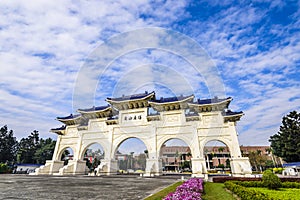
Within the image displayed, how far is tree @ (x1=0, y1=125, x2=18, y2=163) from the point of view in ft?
117

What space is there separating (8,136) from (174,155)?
43904mm

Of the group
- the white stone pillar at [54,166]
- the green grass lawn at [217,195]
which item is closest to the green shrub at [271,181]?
the green grass lawn at [217,195]

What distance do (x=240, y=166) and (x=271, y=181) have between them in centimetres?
1044

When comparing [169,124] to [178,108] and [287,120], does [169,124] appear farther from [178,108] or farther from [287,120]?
[287,120]

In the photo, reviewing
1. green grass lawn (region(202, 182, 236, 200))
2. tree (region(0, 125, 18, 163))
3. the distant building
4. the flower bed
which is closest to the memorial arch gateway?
green grass lawn (region(202, 182, 236, 200))

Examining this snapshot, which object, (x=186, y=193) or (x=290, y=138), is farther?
(x=290, y=138)

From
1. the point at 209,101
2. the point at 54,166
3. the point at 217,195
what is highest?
the point at 209,101

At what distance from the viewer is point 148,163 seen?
20.3m

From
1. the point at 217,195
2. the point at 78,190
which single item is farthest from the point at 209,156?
the point at 78,190

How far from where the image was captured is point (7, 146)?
3675 centimetres

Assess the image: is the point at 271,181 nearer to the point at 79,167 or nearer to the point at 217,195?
the point at 217,195

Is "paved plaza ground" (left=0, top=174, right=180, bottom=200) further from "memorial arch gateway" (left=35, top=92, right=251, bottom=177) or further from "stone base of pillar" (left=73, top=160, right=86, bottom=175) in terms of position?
"stone base of pillar" (left=73, top=160, right=86, bottom=175)

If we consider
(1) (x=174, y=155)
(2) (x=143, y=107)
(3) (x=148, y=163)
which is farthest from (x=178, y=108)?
(1) (x=174, y=155)

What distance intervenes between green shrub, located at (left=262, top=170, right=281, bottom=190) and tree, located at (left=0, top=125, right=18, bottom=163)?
44.2 m
